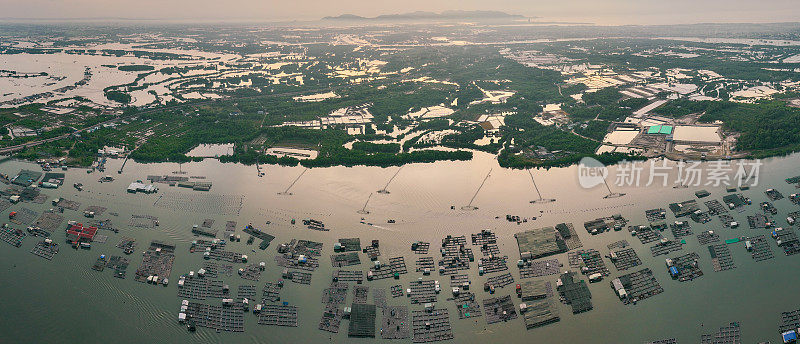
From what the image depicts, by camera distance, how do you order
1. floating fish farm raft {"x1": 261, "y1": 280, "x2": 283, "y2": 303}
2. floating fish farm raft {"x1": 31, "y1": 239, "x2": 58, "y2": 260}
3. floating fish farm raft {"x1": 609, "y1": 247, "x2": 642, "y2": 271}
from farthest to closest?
floating fish farm raft {"x1": 31, "y1": 239, "x2": 58, "y2": 260} < floating fish farm raft {"x1": 609, "y1": 247, "x2": 642, "y2": 271} < floating fish farm raft {"x1": 261, "y1": 280, "x2": 283, "y2": 303}

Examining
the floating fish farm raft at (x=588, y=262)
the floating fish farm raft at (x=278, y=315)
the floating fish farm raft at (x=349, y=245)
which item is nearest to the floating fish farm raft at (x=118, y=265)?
the floating fish farm raft at (x=278, y=315)

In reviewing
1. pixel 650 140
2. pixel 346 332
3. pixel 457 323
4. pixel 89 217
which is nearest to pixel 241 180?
pixel 89 217

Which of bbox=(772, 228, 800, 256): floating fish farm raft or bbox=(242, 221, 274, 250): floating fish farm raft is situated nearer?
bbox=(772, 228, 800, 256): floating fish farm raft

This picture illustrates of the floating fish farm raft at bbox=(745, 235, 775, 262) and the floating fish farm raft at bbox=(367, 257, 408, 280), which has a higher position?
the floating fish farm raft at bbox=(745, 235, 775, 262)

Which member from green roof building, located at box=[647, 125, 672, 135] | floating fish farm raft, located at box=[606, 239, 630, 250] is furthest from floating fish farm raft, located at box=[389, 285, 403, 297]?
green roof building, located at box=[647, 125, 672, 135]

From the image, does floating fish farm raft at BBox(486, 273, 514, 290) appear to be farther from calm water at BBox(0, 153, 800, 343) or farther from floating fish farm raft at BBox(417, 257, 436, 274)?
floating fish farm raft at BBox(417, 257, 436, 274)

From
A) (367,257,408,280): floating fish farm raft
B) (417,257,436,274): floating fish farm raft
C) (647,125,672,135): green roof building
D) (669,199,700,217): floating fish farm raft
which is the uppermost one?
(647,125,672,135): green roof building
